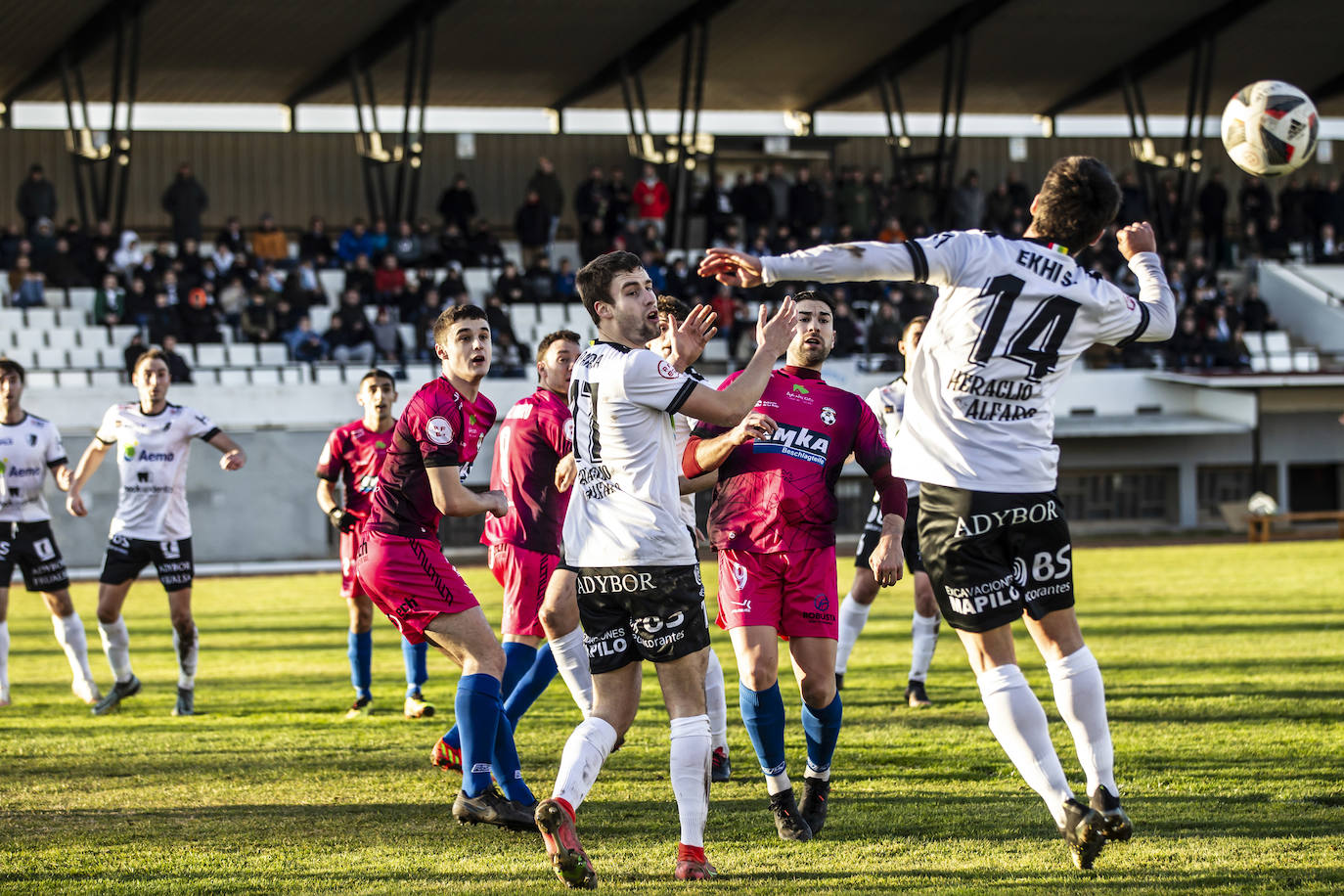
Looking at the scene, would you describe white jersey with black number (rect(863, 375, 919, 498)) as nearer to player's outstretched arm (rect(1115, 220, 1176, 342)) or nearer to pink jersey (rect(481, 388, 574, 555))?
pink jersey (rect(481, 388, 574, 555))

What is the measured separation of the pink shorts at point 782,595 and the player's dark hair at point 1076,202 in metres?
1.84

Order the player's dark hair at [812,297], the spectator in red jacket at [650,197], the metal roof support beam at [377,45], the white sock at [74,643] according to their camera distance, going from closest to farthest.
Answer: the player's dark hair at [812,297] → the white sock at [74,643] → the metal roof support beam at [377,45] → the spectator in red jacket at [650,197]

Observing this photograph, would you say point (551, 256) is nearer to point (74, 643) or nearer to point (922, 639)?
point (74, 643)

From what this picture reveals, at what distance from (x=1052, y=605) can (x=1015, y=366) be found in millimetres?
860

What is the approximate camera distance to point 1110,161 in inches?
1491

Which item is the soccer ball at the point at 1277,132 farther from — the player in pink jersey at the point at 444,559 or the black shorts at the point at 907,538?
the player in pink jersey at the point at 444,559

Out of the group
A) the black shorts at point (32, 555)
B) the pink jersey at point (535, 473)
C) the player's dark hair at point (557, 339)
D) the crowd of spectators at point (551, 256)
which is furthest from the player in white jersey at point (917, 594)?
the crowd of spectators at point (551, 256)

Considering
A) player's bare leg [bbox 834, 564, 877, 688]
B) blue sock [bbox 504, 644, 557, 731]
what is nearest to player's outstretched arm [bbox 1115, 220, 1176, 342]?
blue sock [bbox 504, 644, 557, 731]

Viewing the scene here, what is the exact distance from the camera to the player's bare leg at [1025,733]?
15.5 feet

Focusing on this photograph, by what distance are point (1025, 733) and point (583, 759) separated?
5.16ft

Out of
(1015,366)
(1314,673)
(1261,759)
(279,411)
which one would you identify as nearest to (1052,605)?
(1015,366)

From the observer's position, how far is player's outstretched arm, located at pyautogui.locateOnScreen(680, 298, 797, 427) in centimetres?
490

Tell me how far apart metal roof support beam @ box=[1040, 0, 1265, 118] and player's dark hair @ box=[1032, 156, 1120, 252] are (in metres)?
28.6

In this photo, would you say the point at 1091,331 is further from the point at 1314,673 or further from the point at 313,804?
the point at 1314,673
